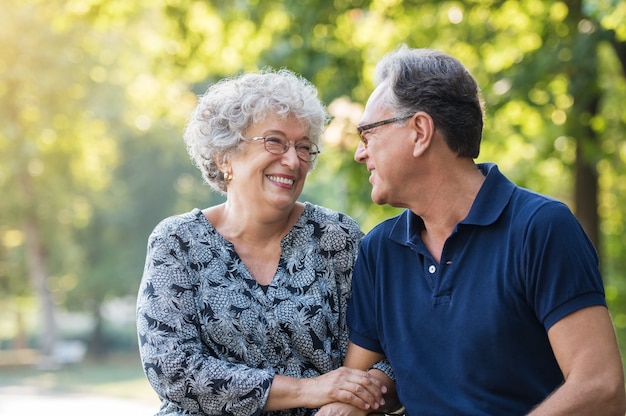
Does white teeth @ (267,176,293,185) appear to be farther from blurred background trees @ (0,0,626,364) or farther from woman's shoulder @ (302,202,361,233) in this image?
blurred background trees @ (0,0,626,364)

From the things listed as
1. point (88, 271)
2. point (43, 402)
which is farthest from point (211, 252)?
point (88, 271)

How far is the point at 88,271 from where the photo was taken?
30750 mm

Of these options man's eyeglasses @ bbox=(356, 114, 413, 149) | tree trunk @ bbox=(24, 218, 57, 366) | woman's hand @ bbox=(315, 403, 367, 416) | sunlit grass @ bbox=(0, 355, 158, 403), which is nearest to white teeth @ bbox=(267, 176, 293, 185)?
man's eyeglasses @ bbox=(356, 114, 413, 149)

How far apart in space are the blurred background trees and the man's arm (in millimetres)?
2998

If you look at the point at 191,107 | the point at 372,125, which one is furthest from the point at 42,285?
the point at 372,125

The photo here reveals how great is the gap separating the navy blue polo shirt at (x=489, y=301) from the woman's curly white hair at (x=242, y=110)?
626 mm

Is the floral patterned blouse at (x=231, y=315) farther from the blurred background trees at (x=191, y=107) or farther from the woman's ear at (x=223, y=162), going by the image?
the blurred background trees at (x=191, y=107)

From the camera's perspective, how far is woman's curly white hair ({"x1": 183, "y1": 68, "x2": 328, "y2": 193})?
335cm

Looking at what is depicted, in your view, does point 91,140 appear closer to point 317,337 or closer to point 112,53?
point 112,53

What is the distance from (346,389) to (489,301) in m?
0.66

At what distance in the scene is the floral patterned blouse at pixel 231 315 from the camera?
309cm

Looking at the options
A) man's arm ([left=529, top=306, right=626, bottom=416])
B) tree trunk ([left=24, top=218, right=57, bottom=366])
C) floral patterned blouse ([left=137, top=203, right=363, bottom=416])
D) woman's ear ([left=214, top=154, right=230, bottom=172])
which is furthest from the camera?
tree trunk ([left=24, top=218, right=57, bottom=366])

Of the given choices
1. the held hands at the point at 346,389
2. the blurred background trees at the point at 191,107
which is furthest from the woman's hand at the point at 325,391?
the blurred background trees at the point at 191,107

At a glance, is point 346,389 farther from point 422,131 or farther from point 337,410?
point 422,131
